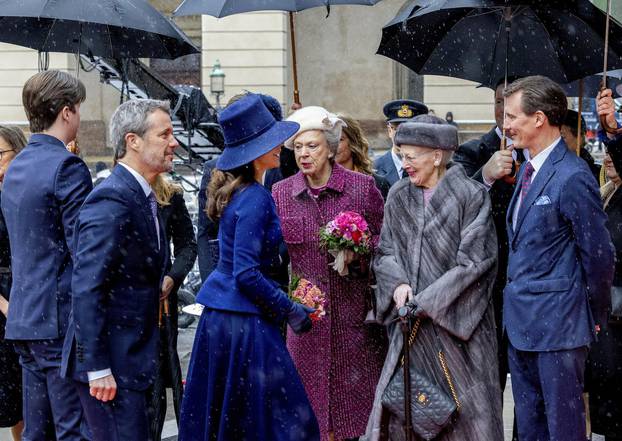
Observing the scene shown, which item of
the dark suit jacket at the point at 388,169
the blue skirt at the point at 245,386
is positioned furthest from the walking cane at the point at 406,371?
the dark suit jacket at the point at 388,169

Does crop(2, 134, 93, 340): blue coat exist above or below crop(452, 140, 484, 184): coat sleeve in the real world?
below

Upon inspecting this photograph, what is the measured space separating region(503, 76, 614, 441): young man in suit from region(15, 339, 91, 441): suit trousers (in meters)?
2.08

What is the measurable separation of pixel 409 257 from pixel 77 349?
1897 mm

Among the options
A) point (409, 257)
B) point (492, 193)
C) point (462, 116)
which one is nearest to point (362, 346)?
point (409, 257)

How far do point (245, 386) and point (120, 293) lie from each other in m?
0.70

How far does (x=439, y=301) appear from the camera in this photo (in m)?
5.20

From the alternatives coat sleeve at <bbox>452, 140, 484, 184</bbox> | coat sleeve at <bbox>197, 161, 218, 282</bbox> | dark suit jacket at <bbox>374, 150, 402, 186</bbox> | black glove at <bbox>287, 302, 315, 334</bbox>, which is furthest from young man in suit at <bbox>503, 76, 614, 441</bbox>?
dark suit jacket at <bbox>374, 150, 402, 186</bbox>

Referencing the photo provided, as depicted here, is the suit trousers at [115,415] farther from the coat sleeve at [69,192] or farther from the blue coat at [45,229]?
the coat sleeve at [69,192]

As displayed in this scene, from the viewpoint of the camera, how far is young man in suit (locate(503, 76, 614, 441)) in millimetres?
4730

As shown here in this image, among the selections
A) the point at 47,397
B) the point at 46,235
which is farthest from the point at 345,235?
the point at 47,397

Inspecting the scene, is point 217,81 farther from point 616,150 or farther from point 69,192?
point 69,192

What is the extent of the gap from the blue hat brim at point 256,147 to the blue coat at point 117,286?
0.44m

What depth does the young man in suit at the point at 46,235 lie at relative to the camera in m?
4.68

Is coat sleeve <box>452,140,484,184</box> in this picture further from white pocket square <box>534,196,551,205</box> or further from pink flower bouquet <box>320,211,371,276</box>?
white pocket square <box>534,196,551,205</box>
